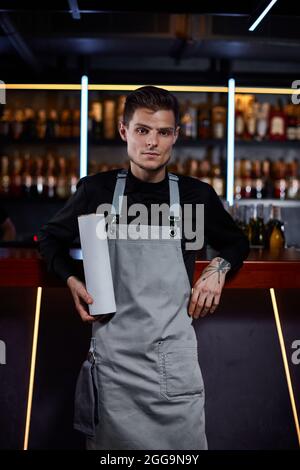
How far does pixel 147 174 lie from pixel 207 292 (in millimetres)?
397

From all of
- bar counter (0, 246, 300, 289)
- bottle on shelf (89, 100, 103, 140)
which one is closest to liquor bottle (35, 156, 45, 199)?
bottle on shelf (89, 100, 103, 140)

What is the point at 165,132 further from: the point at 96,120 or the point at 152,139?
the point at 96,120

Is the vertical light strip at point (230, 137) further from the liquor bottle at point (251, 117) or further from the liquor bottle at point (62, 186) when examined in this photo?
the liquor bottle at point (62, 186)

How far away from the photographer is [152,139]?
1742 millimetres

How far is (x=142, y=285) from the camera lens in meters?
1.75

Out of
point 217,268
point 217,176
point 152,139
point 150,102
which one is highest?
point 217,176

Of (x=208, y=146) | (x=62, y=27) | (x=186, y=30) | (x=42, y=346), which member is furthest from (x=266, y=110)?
(x=42, y=346)

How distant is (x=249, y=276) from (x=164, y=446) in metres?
0.63

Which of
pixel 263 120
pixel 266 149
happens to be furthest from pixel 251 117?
pixel 266 149

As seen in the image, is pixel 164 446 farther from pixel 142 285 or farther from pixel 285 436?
pixel 285 436

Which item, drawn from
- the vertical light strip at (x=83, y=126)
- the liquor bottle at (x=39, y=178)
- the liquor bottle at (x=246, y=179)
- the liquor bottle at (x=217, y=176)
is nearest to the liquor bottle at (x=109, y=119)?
the vertical light strip at (x=83, y=126)
